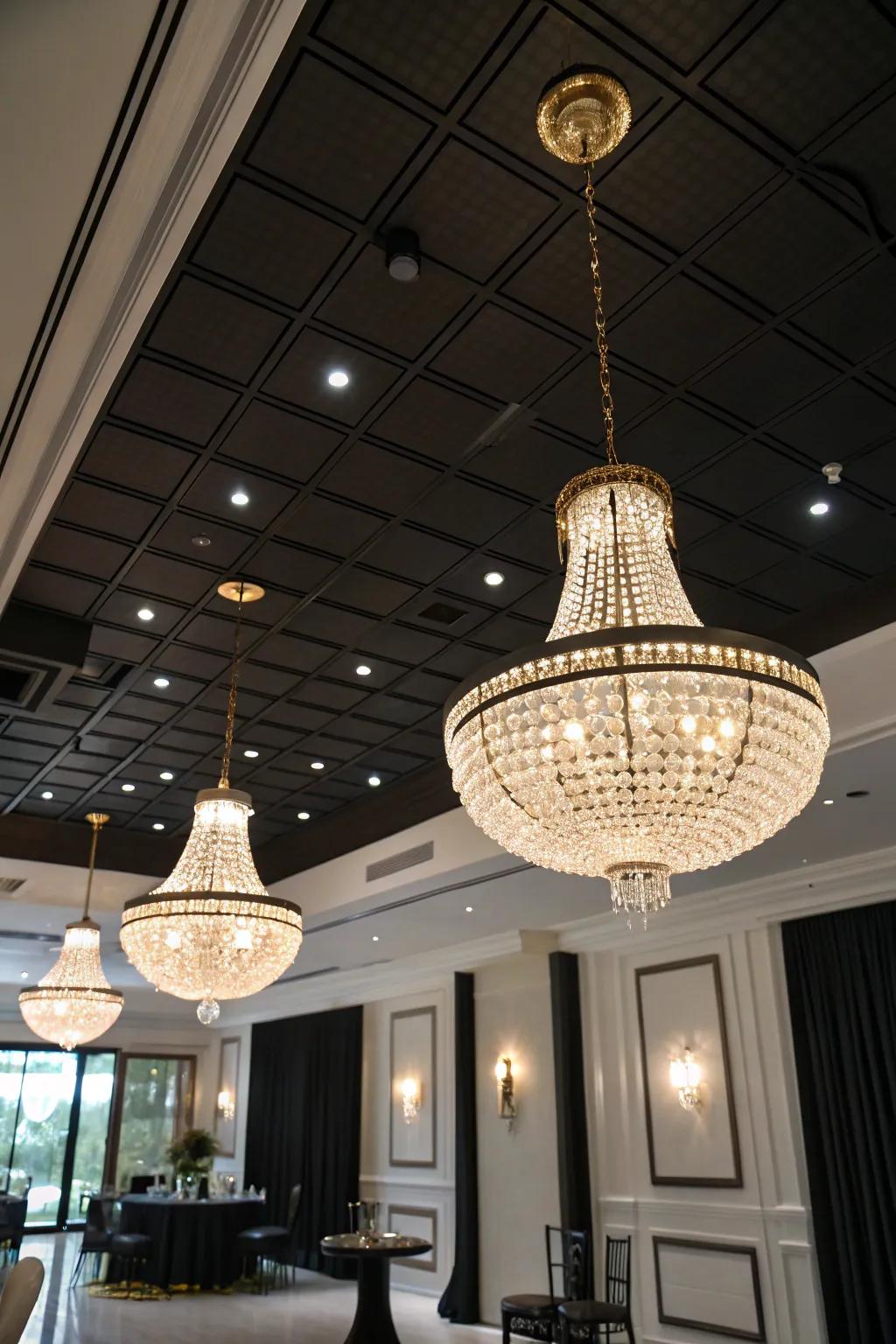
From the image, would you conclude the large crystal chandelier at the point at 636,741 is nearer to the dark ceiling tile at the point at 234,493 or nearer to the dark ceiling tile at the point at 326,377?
the dark ceiling tile at the point at 326,377

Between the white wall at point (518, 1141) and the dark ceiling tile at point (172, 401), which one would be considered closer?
the dark ceiling tile at point (172, 401)

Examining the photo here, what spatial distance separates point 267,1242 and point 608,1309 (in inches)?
234

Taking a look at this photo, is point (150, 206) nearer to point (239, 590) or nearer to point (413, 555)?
point (413, 555)

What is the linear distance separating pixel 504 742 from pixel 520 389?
7.95 ft

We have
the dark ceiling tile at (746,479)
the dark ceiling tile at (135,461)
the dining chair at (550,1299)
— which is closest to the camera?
the dark ceiling tile at (135,461)

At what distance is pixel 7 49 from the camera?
2111 millimetres

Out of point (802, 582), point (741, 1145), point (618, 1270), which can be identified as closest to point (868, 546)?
point (802, 582)

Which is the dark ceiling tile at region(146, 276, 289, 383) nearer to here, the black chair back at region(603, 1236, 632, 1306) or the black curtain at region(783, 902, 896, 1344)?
the black curtain at region(783, 902, 896, 1344)

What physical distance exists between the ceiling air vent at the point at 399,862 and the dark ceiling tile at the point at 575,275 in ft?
16.6

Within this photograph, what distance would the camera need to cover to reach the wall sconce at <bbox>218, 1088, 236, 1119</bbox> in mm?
15898

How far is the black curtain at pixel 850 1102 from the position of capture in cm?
671

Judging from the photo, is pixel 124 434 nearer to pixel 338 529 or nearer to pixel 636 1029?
pixel 338 529

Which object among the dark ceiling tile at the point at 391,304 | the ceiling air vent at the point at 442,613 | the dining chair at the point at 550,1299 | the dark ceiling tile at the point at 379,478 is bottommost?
the dining chair at the point at 550,1299

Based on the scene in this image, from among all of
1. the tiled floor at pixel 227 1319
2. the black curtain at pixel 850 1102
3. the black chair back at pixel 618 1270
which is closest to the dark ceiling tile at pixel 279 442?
the black curtain at pixel 850 1102
